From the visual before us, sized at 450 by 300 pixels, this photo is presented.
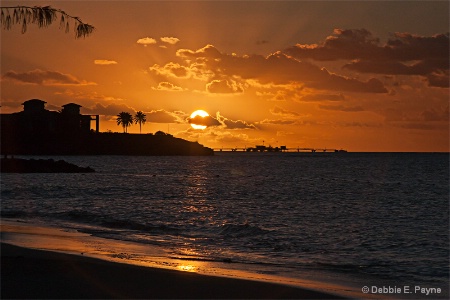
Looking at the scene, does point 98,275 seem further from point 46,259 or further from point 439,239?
point 439,239

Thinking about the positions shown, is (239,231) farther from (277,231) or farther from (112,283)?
(112,283)

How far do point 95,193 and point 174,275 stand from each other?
4732cm

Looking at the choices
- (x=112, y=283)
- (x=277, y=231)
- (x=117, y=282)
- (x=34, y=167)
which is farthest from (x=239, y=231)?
(x=34, y=167)

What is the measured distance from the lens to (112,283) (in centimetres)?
1427

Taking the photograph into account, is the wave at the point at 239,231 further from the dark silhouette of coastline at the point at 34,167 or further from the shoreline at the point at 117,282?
the dark silhouette of coastline at the point at 34,167

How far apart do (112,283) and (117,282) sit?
0.20 metres

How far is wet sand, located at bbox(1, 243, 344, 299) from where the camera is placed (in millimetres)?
12852

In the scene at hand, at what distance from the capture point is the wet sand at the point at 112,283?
1285 centimetres

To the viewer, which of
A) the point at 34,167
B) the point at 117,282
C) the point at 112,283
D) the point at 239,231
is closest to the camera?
the point at 112,283

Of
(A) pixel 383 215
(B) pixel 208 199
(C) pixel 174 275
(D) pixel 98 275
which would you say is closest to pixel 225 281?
(C) pixel 174 275

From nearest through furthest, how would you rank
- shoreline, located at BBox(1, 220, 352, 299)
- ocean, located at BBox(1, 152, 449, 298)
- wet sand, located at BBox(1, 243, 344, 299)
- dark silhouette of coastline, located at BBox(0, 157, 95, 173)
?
wet sand, located at BBox(1, 243, 344, 299), shoreline, located at BBox(1, 220, 352, 299), ocean, located at BBox(1, 152, 449, 298), dark silhouette of coastline, located at BBox(0, 157, 95, 173)

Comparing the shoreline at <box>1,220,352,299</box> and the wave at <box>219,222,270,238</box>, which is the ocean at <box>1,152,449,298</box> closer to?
the wave at <box>219,222,270,238</box>

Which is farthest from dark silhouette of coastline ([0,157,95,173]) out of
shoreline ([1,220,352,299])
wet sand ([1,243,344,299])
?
wet sand ([1,243,344,299])

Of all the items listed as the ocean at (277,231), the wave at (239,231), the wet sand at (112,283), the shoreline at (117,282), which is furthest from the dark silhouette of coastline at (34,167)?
the wet sand at (112,283)
